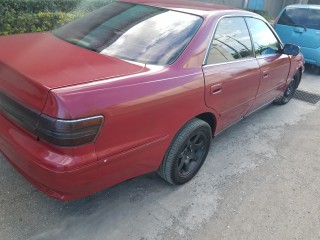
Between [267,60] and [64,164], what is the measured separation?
110 inches

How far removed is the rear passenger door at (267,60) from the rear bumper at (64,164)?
6.60 feet

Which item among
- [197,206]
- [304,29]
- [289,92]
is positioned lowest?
[289,92]

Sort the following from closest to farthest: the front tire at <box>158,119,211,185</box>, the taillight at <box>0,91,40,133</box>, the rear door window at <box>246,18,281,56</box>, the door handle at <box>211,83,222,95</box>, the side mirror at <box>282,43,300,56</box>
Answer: the taillight at <box>0,91,40,133</box>
the front tire at <box>158,119,211,185</box>
the door handle at <box>211,83,222,95</box>
the rear door window at <box>246,18,281,56</box>
the side mirror at <box>282,43,300,56</box>

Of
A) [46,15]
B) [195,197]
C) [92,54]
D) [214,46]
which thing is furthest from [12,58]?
[46,15]

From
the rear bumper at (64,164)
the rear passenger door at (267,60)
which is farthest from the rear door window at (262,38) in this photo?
the rear bumper at (64,164)

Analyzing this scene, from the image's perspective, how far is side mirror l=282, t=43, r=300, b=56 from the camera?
4.03 metres

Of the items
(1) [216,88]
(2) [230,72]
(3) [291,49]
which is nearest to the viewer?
(1) [216,88]

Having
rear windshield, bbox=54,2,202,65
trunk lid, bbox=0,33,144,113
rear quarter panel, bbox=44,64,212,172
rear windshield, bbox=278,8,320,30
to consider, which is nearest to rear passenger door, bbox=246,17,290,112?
rear windshield, bbox=54,2,202,65

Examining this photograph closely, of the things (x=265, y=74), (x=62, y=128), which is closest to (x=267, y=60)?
(x=265, y=74)

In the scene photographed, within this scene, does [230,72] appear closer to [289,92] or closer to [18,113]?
[18,113]

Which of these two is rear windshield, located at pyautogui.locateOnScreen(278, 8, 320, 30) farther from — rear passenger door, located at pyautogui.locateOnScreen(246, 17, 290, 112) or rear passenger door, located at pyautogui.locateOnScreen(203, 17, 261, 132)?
rear passenger door, located at pyautogui.locateOnScreen(203, 17, 261, 132)

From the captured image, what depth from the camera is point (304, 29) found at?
22.4 feet

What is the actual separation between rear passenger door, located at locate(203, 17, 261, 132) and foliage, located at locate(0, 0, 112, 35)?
3775mm

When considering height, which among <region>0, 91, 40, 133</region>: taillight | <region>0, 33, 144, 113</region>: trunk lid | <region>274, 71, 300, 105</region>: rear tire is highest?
<region>0, 33, 144, 113</region>: trunk lid
